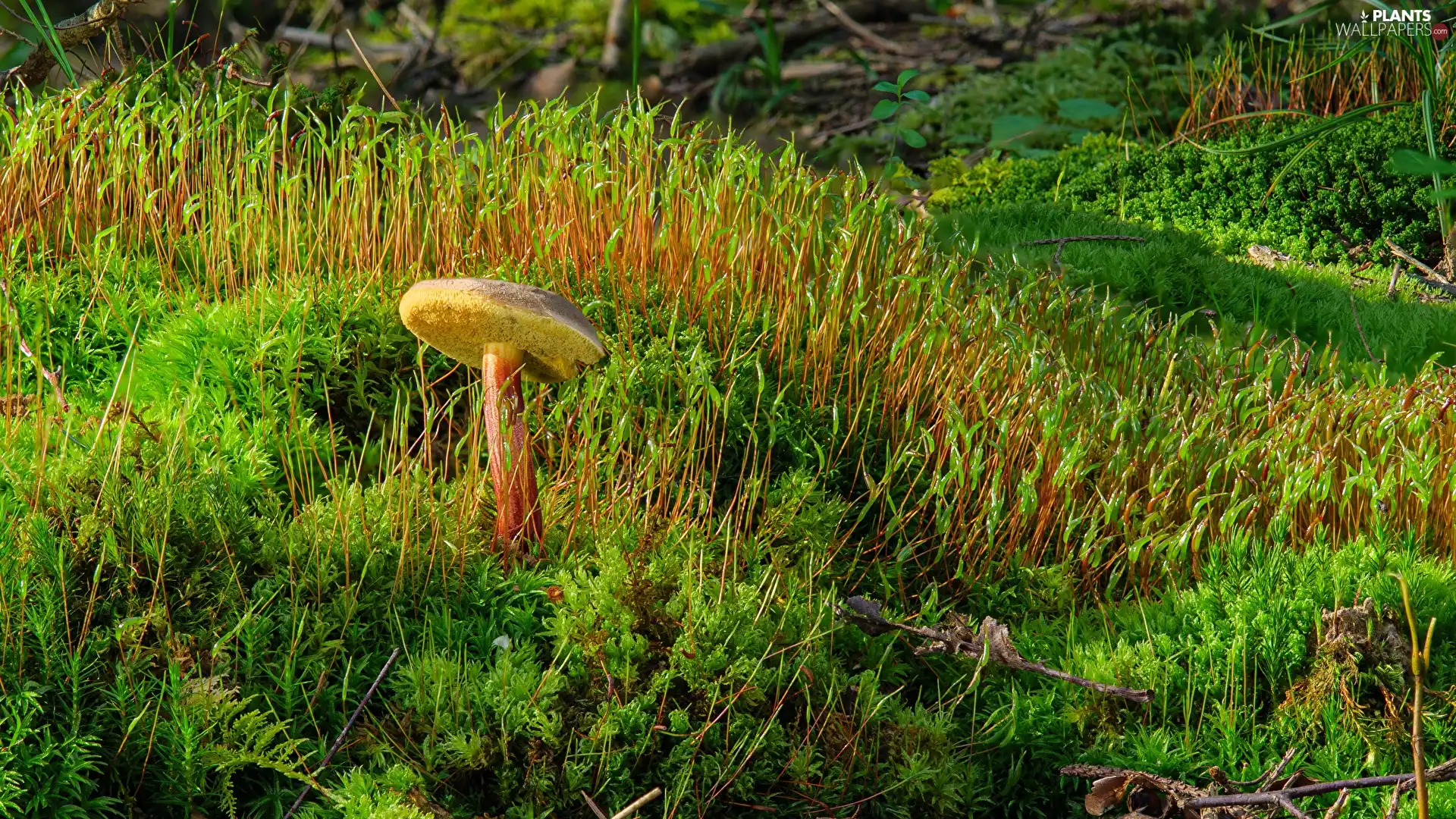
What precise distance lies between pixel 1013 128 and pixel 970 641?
3.82 m

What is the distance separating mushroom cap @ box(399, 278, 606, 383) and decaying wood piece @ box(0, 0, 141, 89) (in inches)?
94.5

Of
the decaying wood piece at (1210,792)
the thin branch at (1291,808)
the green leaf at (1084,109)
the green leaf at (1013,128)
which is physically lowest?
the decaying wood piece at (1210,792)

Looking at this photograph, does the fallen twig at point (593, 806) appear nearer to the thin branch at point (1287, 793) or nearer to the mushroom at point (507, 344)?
the mushroom at point (507, 344)

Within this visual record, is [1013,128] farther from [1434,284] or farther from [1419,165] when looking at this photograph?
[1419,165]

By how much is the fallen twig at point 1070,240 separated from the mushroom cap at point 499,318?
2318 millimetres

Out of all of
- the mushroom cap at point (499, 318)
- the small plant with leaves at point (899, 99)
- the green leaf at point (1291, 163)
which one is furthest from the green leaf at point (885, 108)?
the mushroom cap at point (499, 318)

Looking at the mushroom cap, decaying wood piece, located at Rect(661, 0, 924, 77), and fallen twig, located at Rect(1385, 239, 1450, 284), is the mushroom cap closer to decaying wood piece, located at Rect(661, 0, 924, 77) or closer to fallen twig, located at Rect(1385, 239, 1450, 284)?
fallen twig, located at Rect(1385, 239, 1450, 284)

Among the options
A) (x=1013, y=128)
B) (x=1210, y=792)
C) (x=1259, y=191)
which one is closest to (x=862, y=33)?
(x=1013, y=128)

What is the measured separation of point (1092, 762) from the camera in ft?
7.46

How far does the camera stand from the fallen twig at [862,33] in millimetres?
7480

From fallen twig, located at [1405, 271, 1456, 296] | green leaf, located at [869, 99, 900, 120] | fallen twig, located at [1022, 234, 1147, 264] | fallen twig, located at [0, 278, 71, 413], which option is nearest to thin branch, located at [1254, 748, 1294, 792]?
fallen twig, located at [1022, 234, 1147, 264]

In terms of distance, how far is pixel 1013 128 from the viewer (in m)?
5.72

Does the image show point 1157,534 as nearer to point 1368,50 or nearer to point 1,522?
point 1,522

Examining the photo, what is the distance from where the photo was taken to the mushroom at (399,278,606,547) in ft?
6.67
